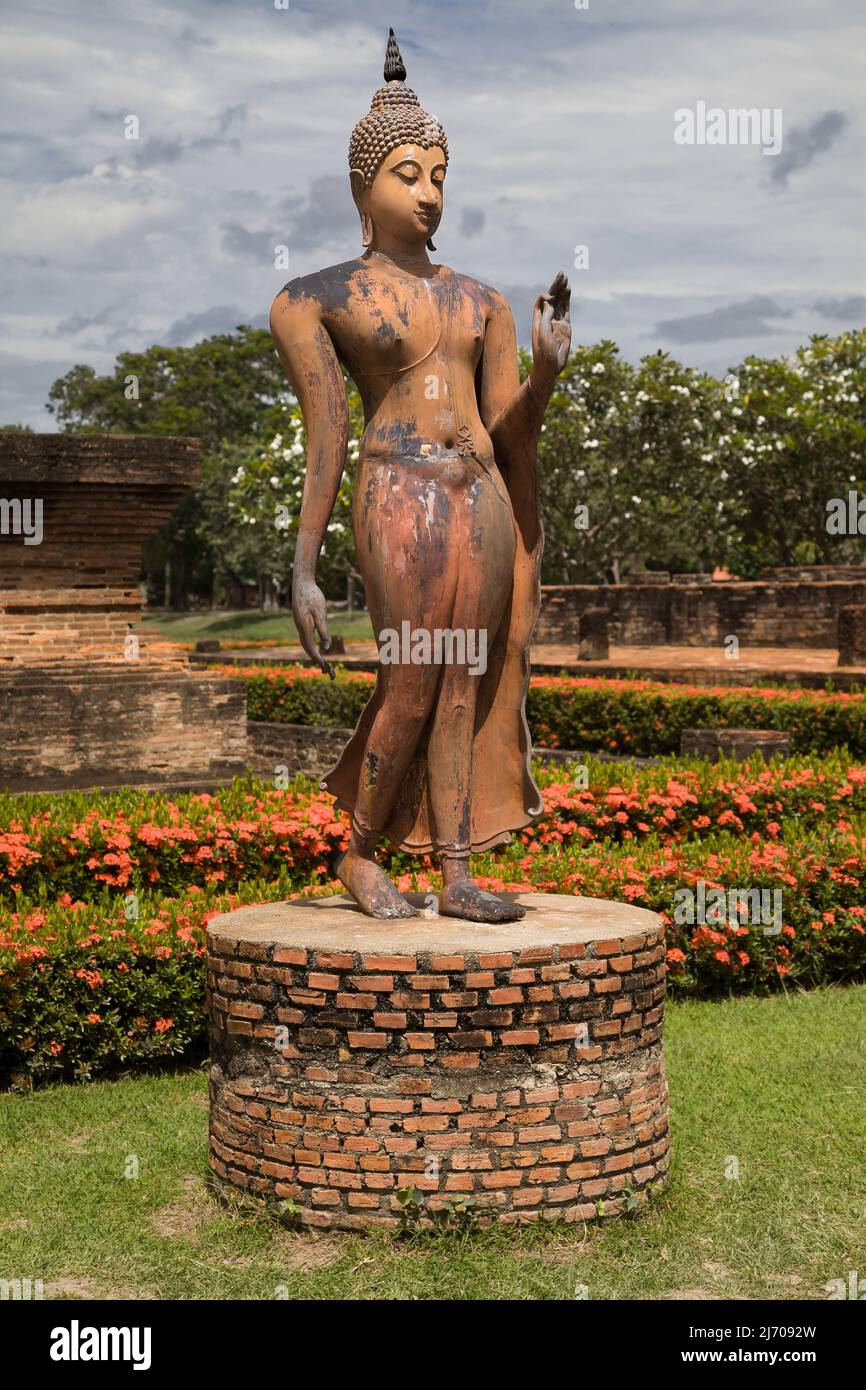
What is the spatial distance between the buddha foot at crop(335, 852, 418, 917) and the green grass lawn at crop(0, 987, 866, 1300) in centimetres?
91

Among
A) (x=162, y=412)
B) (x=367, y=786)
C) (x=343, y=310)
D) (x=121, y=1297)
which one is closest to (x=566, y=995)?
(x=367, y=786)

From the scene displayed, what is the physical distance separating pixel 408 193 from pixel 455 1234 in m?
2.84

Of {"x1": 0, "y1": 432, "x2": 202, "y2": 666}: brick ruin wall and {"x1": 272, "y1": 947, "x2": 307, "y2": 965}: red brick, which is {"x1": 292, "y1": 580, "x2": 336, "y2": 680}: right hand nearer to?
{"x1": 272, "y1": 947, "x2": 307, "y2": 965}: red brick

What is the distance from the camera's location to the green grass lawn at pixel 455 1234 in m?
3.53

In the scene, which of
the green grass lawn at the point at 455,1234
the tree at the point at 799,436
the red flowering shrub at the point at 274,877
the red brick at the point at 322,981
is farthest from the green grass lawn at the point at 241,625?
the red brick at the point at 322,981

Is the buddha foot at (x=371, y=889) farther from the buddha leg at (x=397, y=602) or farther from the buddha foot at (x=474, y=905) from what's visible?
the buddha foot at (x=474, y=905)

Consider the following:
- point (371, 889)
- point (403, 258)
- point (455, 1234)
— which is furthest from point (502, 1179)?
point (403, 258)

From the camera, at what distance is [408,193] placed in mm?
4270

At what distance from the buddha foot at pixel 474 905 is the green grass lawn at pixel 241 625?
28894mm

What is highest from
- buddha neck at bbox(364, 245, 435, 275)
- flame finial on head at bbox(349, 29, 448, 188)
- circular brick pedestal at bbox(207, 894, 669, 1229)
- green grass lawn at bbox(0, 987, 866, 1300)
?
flame finial on head at bbox(349, 29, 448, 188)

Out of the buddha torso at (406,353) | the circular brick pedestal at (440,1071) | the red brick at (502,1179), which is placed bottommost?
the red brick at (502,1179)

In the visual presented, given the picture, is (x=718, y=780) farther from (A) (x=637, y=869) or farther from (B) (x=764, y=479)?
(B) (x=764, y=479)

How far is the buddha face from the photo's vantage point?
4266 millimetres

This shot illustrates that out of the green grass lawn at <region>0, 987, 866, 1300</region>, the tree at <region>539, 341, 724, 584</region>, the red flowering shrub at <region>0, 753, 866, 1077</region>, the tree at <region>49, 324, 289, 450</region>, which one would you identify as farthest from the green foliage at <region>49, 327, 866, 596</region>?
the green grass lawn at <region>0, 987, 866, 1300</region>
